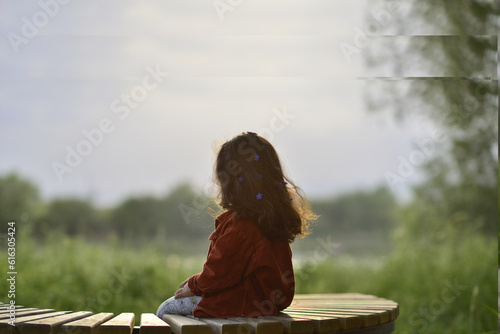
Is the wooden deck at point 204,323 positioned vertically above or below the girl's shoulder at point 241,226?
below

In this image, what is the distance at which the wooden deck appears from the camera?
197 centimetres

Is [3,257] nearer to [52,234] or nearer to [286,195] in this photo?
[52,234]

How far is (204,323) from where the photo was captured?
6.66 ft

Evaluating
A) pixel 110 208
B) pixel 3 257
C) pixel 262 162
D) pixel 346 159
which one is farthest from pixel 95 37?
pixel 262 162

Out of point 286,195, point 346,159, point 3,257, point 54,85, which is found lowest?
point 3,257

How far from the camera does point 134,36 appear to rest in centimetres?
516

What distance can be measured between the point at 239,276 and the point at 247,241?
0.14m

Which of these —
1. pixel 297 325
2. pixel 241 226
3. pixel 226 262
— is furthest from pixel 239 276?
pixel 297 325

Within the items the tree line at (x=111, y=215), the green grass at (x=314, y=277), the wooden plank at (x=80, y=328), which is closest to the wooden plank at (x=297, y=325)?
the wooden plank at (x=80, y=328)

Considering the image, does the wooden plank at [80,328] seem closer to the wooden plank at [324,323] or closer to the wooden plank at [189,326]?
the wooden plank at [189,326]

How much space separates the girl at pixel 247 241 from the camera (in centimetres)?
218

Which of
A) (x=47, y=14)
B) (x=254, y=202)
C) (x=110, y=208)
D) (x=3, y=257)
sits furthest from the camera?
(x=110, y=208)

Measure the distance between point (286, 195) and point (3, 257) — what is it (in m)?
3.60

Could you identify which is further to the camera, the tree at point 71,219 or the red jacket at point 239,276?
the tree at point 71,219
